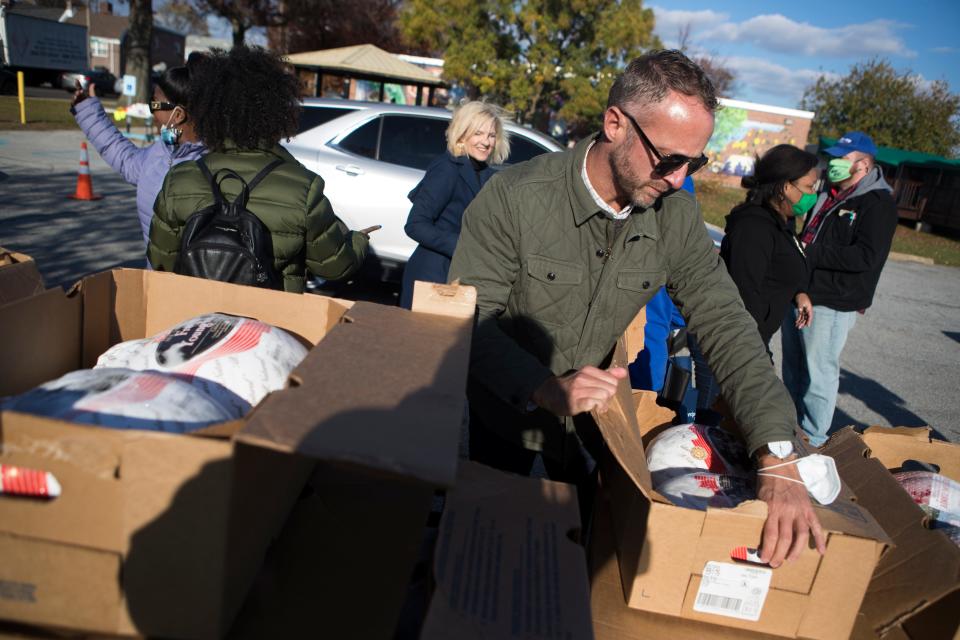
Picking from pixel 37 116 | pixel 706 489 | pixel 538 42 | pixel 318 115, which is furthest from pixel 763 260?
pixel 37 116

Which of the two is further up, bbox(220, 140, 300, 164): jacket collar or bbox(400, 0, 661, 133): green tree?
bbox(400, 0, 661, 133): green tree

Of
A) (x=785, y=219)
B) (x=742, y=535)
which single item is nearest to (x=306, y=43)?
(x=785, y=219)

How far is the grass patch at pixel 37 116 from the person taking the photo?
17812 mm

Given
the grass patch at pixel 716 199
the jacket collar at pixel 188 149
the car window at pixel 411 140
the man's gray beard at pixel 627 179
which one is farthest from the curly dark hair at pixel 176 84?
the grass patch at pixel 716 199

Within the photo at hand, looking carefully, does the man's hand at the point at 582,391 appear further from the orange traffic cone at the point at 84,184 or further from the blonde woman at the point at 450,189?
the orange traffic cone at the point at 84,184

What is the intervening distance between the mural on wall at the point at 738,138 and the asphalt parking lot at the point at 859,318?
70.0 feet

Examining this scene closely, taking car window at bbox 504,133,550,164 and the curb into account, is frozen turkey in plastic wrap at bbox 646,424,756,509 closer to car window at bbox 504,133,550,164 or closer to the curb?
car window at bbox 504,133,550,164

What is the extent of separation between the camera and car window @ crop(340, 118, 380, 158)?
6.39 meters

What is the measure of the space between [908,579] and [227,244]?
2191mm

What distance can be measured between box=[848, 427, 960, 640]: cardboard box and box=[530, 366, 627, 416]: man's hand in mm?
765

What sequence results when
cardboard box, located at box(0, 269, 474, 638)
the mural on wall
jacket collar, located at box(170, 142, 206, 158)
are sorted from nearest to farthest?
cardboard box, located at box(0, 269, 474, 638)
jacket collar, located at box(170, 142, 206, 158)
the mural on wall

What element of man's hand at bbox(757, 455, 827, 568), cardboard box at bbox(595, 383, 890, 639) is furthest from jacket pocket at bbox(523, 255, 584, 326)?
man's hand at bbox(757, 455, 827, 568)

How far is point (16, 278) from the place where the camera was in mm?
2002

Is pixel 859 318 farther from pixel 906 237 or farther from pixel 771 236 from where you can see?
pixel 906 237
